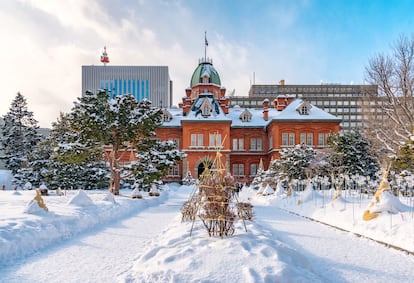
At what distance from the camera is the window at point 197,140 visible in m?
35.9

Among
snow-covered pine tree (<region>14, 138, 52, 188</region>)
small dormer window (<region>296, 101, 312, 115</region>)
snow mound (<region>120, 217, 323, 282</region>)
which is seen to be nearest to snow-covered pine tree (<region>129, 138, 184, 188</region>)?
snow mound (<region>120, 217, 323, 282</region>)

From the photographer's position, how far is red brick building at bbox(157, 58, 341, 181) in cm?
3566

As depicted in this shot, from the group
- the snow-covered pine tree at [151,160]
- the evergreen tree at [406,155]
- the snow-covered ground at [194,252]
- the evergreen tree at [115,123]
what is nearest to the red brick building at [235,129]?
the snow-covered pine tree at [151,160]

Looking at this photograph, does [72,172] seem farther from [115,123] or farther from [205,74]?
[205,74]

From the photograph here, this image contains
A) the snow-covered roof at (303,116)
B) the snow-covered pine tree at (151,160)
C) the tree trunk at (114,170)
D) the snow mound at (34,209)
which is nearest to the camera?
the snow mound at (34,209)

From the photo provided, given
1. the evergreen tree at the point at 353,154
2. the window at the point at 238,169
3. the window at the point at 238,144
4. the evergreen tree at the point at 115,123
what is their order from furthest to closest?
the window at the point at 238,144
the window at the point at 238,169
the evergreen tree at the point at 353,154
the evergreen tree at the point at 115,123

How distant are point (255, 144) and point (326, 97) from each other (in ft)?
163

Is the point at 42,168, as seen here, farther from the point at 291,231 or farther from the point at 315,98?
the point at 315,98

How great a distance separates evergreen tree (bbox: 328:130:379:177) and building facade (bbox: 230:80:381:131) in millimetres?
51398

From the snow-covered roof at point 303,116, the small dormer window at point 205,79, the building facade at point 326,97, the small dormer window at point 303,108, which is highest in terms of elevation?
the building facade at point 326,97

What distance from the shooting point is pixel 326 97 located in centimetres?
8131

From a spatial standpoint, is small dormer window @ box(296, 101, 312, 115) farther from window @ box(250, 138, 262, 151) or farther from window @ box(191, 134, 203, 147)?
window @ box(191, 134, 203, 147)

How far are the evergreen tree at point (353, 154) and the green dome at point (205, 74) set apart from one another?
69.4 feet

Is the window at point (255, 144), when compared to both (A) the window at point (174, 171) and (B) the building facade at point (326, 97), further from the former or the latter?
(B) the building facade at point (326, 97)
